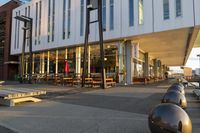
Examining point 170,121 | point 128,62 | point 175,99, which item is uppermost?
point 128,62

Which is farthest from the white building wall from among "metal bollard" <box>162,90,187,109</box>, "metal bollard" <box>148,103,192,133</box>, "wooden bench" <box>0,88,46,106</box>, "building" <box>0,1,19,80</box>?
"metal bollard" <box>148,103,192,133</box>

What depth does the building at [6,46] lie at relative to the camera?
3903 cm

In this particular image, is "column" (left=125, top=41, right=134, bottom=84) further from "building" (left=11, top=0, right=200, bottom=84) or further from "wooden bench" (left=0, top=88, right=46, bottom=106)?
"wooden bench" (left=0, top=88, right=46, bottom=106)

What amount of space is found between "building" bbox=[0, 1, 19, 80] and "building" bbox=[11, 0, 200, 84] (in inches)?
124

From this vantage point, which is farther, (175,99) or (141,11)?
(141,11)

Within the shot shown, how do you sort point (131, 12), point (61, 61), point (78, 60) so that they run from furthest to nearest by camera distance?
point (61, 61) → point (78, 60) → point (131, 12)

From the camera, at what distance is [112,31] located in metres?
23.6

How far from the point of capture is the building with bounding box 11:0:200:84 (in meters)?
20.2

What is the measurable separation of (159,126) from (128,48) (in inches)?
818

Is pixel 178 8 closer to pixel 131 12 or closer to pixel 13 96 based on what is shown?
pixel 131 12

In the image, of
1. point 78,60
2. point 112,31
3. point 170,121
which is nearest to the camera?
point 170,121

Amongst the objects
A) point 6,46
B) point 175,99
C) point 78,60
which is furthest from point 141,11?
point 6,46

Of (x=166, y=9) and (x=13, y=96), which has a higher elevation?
(x=166, y=9)

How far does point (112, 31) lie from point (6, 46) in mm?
23395
